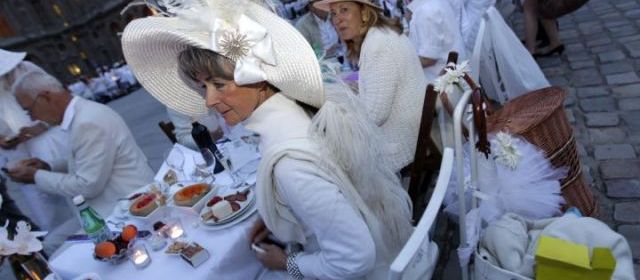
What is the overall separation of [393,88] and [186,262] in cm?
156

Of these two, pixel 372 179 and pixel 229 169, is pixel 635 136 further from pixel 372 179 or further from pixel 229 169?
pixel 229 169

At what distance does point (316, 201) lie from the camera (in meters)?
1.12

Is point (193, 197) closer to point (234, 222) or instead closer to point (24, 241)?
point (234, 222)

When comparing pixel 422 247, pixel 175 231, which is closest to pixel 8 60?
pixel 175 231

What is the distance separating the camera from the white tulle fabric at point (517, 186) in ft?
5.12

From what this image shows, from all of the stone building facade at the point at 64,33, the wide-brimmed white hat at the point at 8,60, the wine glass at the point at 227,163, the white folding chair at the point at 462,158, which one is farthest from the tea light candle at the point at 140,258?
the stone building facade at the point at 64,33

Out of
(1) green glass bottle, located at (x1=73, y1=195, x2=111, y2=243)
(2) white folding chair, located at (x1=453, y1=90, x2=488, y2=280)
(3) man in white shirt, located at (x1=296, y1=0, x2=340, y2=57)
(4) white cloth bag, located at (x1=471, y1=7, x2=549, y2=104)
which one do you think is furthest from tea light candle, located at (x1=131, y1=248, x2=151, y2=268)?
(3) man in white shirt, located at (x1=296, y1=0, x2=340, y2=57)

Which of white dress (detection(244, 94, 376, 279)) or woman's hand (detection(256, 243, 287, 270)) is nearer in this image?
white dress (detection(244, 94, 376, 279))

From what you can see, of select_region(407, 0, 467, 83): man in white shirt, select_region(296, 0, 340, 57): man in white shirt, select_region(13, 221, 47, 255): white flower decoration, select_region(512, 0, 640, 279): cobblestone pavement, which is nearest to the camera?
select_region(13, 221, 47, 255): white flower decoration

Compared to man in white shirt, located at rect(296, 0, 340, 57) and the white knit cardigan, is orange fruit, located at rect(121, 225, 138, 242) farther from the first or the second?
man in white shirt, located at rect(296, 0, 340, 57)

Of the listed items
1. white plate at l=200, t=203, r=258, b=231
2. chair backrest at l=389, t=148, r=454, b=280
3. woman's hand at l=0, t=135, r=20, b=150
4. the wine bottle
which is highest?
chair backrest at l=389, t=148, r=454, b=280

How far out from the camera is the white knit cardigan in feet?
7.61

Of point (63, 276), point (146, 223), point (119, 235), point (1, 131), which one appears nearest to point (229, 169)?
point (146, 223)

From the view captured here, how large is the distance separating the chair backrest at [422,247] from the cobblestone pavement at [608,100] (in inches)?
56.8
